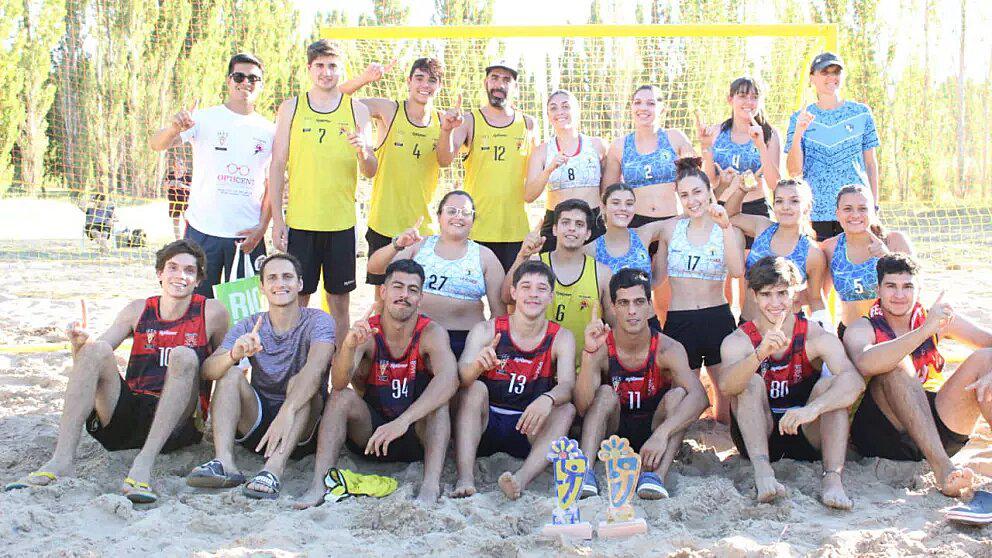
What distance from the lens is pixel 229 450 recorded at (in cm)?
404

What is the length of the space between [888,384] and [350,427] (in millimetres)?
2557

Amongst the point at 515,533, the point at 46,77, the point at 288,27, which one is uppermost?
the point at 288,27

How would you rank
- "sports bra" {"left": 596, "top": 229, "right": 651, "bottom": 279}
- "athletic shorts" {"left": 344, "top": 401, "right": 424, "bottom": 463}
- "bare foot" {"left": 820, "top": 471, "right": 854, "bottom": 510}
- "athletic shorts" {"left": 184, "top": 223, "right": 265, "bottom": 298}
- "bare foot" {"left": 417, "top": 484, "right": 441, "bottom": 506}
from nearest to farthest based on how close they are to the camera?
"bare foot" {"left": 820, "top": 471, "right": 854, "bottom": 510} → "bare foot" {"left": 417, "top": 484, "right": 441, "bottom": 506} → "athletic shorts" {"left": 344, "top": 401, "right": 424, "bottom": 463} → "sports bra" {"left": 596, "top": 229, "right": 651, "bottom": 279} → "athletic shorts" {"left": 184, "top": 223, "right": 265, "bottom": 298}

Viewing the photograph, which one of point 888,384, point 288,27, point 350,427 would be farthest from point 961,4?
point 350,427

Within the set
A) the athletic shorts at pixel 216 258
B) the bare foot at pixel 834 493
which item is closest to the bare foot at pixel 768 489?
the bare foot at pixel 834 493

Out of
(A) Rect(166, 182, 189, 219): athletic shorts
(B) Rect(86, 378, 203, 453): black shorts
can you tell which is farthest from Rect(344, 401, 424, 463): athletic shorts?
(A) Rect(166, 182, 189, 219): athletic shorts

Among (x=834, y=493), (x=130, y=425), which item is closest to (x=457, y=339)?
(x=130, y=425)

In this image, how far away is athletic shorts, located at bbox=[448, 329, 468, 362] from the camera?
188 inches

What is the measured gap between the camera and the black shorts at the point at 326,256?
5316mm

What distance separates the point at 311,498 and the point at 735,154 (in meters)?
3.40

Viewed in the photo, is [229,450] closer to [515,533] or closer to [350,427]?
[350,427]

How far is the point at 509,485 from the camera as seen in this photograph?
12.6ft

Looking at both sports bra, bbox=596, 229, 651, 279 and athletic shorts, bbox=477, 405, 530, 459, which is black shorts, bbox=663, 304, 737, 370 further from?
athletic shorts, bbox=477, 405, 530, 459

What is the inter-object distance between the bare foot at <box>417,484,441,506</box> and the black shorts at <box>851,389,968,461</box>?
2070 millimetres
